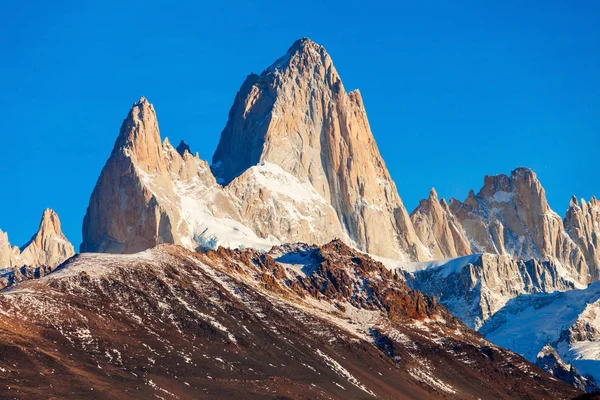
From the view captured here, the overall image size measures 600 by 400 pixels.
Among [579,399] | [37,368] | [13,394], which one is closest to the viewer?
[579,399]

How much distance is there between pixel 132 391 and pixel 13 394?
2344 cm

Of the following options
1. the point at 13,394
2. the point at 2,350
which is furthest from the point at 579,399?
the point at 2,350

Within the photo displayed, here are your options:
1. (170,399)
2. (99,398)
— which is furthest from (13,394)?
(170,399)

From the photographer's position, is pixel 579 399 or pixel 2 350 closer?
pixel 579 399

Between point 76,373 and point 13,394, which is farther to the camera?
point 76,373

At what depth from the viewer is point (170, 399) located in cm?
19988

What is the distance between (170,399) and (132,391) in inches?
223

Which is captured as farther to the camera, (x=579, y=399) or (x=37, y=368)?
(x=37, y=368)

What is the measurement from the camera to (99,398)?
190 m

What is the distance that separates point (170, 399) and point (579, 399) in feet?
286

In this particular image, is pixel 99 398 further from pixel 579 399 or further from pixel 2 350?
pixel 579 399

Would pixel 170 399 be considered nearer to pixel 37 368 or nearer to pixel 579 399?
pixel 37 368

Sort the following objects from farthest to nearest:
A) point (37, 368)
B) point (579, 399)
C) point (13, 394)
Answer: point (37, 368), point (13, 394), point (579, 399)

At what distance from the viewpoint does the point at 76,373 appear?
655 ft
